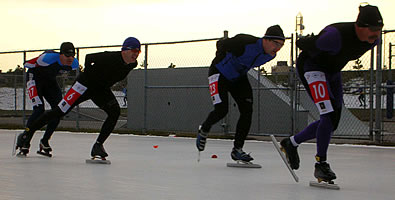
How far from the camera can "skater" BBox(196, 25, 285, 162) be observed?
21.3 feet

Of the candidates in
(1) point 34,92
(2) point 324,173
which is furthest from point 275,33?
(1) point 34,92

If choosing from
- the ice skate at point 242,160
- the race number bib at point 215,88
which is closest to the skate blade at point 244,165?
the ice skate at point 242,160

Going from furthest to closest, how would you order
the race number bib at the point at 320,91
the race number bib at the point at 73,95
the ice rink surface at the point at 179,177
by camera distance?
the race number bib at the point at 73,95 → the race number bib at the point at 320,91 → the ice rink surface at the point at 179,177

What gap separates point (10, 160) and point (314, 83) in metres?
4.15

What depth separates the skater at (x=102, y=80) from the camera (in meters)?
6.80

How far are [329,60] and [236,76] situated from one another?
189 cm

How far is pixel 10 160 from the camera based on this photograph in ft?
23.5

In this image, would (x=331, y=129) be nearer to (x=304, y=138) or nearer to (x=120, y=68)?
(x=304, y=138)

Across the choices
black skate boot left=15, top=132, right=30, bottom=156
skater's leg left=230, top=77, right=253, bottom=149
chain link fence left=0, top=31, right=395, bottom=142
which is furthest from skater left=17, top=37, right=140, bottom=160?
chain link fence left=0, top=31, right=395, bottom=142

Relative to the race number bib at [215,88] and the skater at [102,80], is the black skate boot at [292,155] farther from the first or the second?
the skater at [102,80]

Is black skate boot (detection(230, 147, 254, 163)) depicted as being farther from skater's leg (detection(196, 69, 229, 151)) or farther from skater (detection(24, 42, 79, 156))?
skater (detection(24, 42, 79, 156))

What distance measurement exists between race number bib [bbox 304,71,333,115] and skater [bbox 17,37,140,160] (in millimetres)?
2425

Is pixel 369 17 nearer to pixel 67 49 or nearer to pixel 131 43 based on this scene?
pixel 131 43

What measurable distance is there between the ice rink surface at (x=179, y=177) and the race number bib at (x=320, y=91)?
72cm
